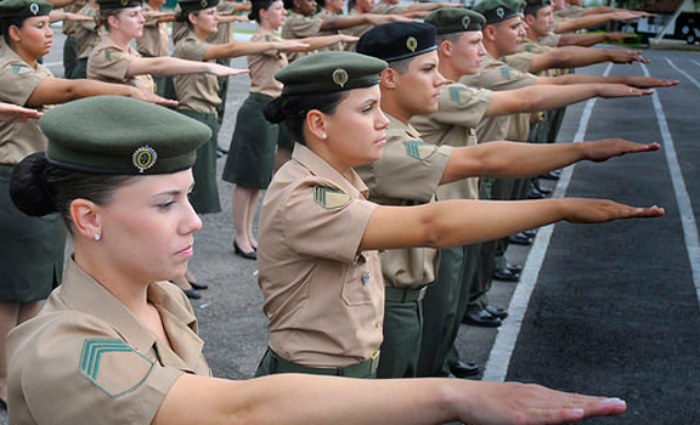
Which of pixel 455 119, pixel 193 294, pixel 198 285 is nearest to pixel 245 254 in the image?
pixel 198 285

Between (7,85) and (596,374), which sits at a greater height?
(7,85)

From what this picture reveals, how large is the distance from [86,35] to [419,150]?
7.70 metres

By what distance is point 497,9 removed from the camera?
21.6ft

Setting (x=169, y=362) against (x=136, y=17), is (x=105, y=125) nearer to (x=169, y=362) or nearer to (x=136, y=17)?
(x=169, y=362)

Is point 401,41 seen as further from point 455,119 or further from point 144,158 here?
point 144,158

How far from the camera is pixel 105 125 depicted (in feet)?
6.55

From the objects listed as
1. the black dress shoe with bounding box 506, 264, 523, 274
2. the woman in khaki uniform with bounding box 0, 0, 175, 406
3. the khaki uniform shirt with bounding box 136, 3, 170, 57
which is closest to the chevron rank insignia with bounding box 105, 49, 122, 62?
the woman in khaki uniform with bounding box 0, 0, 175, 406

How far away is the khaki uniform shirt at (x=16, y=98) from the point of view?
4742mm

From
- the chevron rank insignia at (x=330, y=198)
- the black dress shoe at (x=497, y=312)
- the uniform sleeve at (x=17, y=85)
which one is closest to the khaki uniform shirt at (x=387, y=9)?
the black dress shoe at (x=497, y=312)

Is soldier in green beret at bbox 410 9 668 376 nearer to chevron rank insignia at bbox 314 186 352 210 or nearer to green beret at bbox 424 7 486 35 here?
A: green beret at bbox 424 7 486 35

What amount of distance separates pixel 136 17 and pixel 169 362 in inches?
184

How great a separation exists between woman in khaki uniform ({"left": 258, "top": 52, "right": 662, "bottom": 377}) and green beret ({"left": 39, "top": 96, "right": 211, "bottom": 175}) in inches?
33.8

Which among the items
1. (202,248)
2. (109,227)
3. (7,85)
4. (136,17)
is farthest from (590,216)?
(202,248)

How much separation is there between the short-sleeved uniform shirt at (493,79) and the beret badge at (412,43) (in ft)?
5.97
